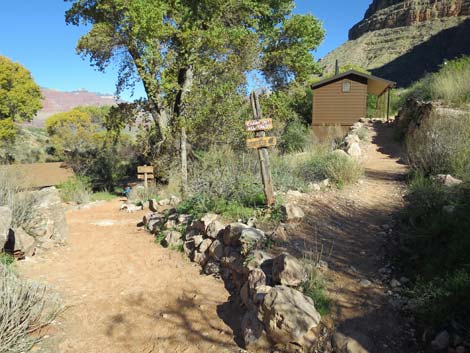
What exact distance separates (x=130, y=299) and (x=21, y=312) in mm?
1279

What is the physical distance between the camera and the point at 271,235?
4816 millimetres

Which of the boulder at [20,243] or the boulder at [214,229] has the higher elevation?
the boulder at [214,229]

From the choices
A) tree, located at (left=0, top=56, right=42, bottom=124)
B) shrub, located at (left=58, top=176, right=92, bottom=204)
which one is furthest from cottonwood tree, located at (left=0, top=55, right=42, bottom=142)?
shrub, located at (left=58, top=176, right=92, bottom=204)

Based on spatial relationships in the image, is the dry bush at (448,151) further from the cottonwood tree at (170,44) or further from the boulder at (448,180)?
the cottonwood tree at (170,44)

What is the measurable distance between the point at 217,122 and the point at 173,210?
5837mm

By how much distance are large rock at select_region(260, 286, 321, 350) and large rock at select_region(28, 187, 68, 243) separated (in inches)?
202

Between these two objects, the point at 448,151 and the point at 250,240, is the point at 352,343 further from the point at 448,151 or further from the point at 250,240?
the point at 448,151

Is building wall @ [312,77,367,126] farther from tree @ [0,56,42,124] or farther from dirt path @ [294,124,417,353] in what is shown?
tree @ [0,56,42,124]

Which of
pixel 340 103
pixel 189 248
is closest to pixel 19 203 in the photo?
pixel 189 248

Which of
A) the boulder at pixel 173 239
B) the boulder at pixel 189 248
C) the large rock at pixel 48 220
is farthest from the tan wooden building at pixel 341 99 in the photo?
the large rock at pixel 48 220

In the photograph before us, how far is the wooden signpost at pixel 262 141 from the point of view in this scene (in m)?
5.57

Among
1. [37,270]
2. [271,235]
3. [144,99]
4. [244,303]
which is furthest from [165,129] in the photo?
[244,303]

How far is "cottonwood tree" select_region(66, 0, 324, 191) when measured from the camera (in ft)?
39.0

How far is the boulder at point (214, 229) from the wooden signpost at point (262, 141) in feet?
2.98
